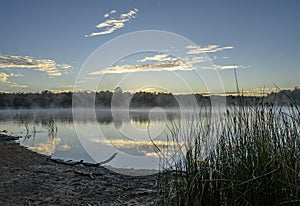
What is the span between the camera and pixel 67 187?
5.52 m

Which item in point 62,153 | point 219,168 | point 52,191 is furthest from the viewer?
point 62,153

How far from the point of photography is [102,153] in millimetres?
11602

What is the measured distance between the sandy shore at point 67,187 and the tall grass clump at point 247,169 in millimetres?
625

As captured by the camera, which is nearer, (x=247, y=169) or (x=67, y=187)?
(x=247, y=169)

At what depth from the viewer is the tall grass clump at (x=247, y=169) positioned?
286cm

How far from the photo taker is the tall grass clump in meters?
2.86

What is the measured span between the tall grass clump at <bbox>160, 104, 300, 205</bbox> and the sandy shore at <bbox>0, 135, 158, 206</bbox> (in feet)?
2.05

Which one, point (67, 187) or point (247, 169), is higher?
point (247, 169)

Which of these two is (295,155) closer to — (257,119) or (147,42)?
(257,119)

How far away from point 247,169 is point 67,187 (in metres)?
3.59

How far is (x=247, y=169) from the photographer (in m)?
3.04

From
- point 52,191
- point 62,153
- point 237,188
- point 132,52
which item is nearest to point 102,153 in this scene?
point 62,153

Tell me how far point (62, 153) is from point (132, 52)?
505cm

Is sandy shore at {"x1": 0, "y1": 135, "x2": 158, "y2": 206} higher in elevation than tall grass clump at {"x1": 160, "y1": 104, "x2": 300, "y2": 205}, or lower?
lower
